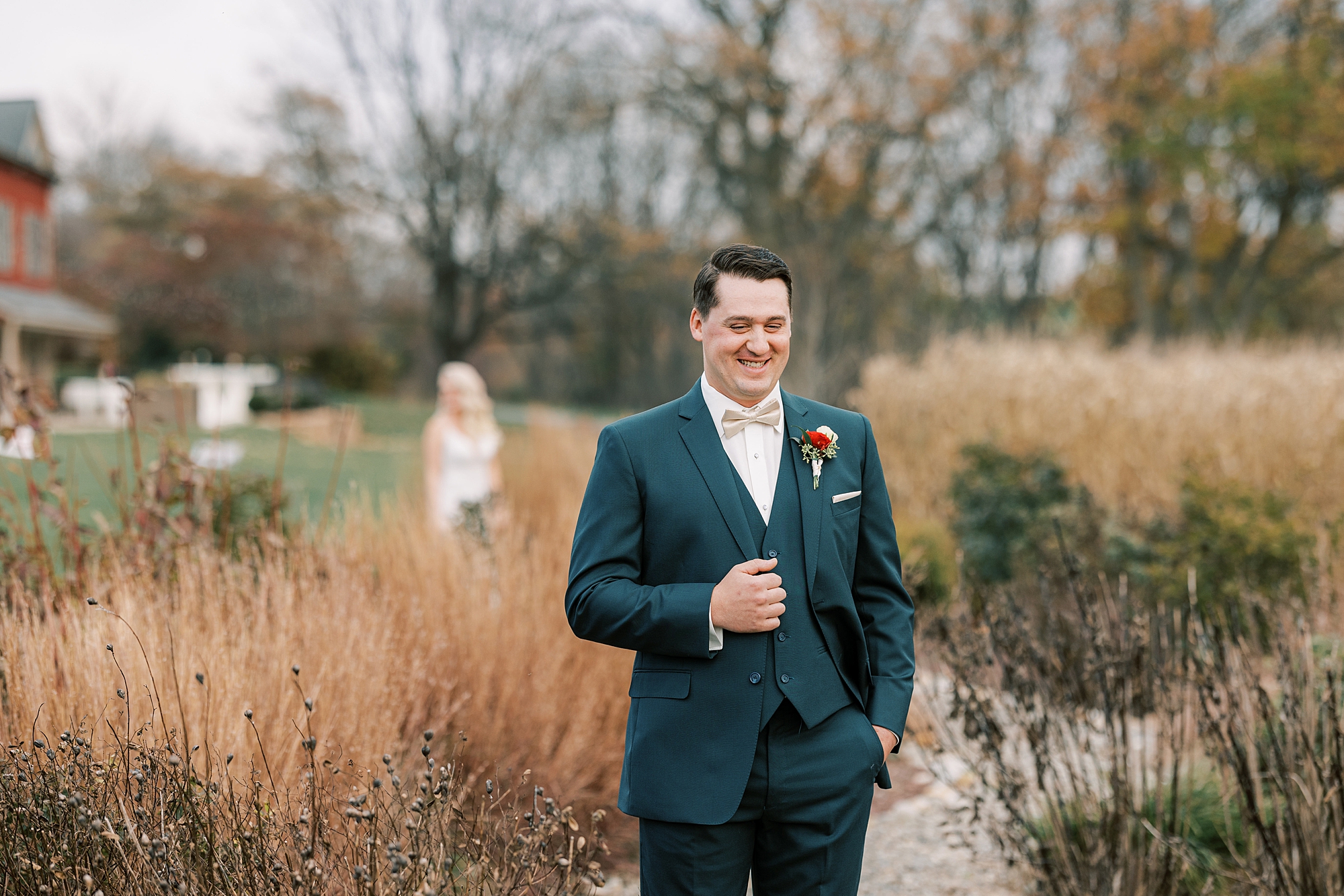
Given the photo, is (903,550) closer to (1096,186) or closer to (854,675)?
(854,675)

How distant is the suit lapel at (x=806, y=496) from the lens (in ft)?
6.75

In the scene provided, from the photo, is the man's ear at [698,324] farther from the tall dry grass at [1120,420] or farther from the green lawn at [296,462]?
the tall dry grass at [1120,420]

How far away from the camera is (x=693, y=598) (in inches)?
76.0

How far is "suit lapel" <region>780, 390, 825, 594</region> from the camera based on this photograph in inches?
81.0

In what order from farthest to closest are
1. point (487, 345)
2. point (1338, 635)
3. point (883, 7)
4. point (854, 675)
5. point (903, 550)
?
point (487, 345) < point (883, 7) < point (903, 550) < point (1338, 635) < point (854, 675)

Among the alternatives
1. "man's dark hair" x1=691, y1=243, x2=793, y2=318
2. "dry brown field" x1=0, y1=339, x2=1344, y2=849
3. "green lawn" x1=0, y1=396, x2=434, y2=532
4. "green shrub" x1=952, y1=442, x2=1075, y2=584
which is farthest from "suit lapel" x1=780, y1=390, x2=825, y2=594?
"green shrub" x1=952, y1=442, x2=1075, y2=584

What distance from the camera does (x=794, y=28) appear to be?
2008cm

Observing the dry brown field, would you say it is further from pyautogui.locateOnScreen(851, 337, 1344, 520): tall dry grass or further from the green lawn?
pyautogui.locateOnScreen(851, 337, 1344, 520): tall dry grass

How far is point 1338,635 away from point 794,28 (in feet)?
60.4

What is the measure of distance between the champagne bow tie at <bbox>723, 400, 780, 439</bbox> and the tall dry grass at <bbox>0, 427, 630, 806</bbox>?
1442 millimetres

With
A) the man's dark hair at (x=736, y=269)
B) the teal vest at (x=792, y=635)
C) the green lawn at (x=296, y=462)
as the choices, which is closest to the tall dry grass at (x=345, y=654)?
the green lawn at (x=296, y=462)

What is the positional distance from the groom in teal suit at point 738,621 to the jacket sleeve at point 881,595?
0.4 inches

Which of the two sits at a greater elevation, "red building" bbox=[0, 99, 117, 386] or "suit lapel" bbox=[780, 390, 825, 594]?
"red building" bbox=[0, 99, 117, 386]

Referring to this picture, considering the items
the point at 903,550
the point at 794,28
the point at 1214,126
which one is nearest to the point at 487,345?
the point at 794,28
